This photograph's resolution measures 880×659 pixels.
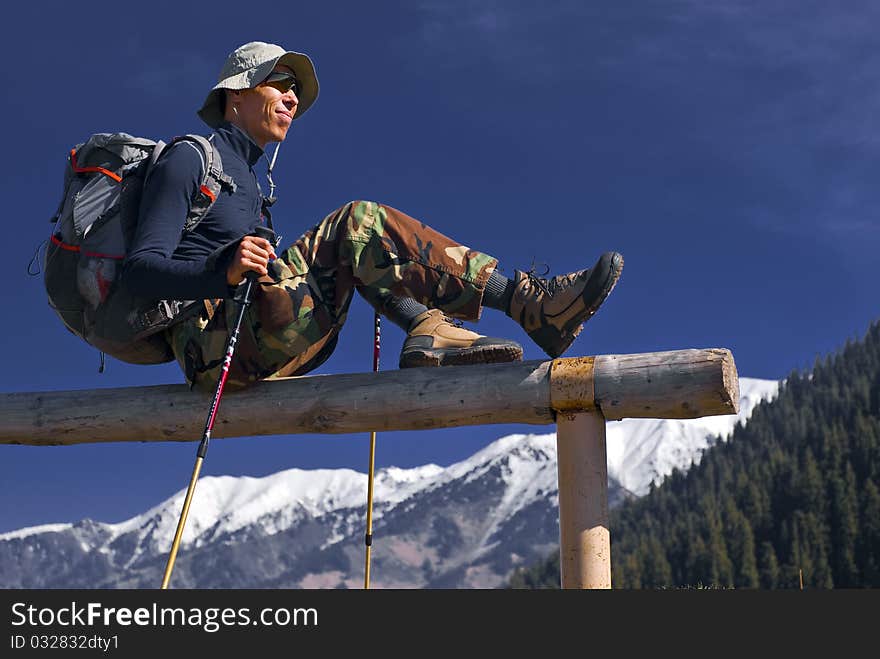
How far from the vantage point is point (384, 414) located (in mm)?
8023

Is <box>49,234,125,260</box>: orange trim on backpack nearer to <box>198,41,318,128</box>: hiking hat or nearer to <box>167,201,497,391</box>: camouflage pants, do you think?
<box>167,201,497,391</box>: camouflage pants

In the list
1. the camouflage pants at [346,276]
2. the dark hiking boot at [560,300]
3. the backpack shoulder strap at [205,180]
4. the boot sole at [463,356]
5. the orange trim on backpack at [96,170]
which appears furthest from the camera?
the boot sole at [463,356]

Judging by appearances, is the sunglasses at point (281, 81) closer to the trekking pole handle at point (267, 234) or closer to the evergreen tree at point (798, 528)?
the trekking pole handle at point (267, 234)

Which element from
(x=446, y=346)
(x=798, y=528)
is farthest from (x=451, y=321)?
(x=798, y=528)

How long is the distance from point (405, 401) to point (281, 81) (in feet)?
8.46

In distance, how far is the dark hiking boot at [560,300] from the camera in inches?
283

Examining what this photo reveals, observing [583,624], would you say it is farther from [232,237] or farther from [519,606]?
[232,237]

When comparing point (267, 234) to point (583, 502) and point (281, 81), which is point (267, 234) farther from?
point (583, 502)

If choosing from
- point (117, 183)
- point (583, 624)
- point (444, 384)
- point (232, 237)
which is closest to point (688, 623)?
point (583, 624)

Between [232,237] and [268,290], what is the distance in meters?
0.67

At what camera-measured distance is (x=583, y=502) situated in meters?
7.59

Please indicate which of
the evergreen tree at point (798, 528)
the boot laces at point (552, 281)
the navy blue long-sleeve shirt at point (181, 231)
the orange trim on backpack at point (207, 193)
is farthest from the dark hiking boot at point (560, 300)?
the evergreen tree at point (798, 528)

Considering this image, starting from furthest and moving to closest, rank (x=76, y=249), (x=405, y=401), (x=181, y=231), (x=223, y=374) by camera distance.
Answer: (x=405, y=401), (x=76, y=249), (x=223, y=374), (x=181, y=231)

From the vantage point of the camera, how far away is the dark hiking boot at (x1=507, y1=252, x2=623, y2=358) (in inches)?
283
